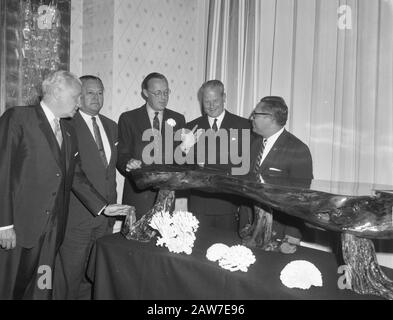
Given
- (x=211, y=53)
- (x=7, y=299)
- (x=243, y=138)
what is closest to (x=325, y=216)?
(x=243, y=138)

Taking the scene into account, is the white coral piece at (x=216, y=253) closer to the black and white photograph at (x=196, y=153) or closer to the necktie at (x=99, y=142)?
the black and white photograph at (x=196, y=153)

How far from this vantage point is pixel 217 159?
9.53ft

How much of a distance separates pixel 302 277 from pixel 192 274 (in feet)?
1.91

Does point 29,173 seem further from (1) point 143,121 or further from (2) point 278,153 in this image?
(2) point 278,153

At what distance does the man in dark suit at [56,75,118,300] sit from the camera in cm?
271

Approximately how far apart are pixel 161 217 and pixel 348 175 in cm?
192

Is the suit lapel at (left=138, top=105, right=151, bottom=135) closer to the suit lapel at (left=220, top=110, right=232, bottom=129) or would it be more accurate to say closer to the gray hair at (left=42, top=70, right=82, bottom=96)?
the suit lapel at (left=220, top=110, right=232, bottom=129)

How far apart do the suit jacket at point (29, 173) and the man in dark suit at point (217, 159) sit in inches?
41.7

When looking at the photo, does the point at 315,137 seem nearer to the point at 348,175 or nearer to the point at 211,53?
the point at 348,175

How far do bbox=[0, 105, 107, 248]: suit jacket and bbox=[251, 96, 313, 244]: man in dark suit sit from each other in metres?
1.25

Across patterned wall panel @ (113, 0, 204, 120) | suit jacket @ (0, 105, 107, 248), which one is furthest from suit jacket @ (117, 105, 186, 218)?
suit jacket @ (0, 105, 107, 248)

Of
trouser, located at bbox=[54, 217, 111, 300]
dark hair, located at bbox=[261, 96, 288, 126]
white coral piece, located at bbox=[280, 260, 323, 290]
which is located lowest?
trouser, located at bbox=[54, 217, 111, 300]

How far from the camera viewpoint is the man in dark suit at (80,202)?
8.91 feet

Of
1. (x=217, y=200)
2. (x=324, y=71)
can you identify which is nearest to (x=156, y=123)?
(x=217, y=200)
